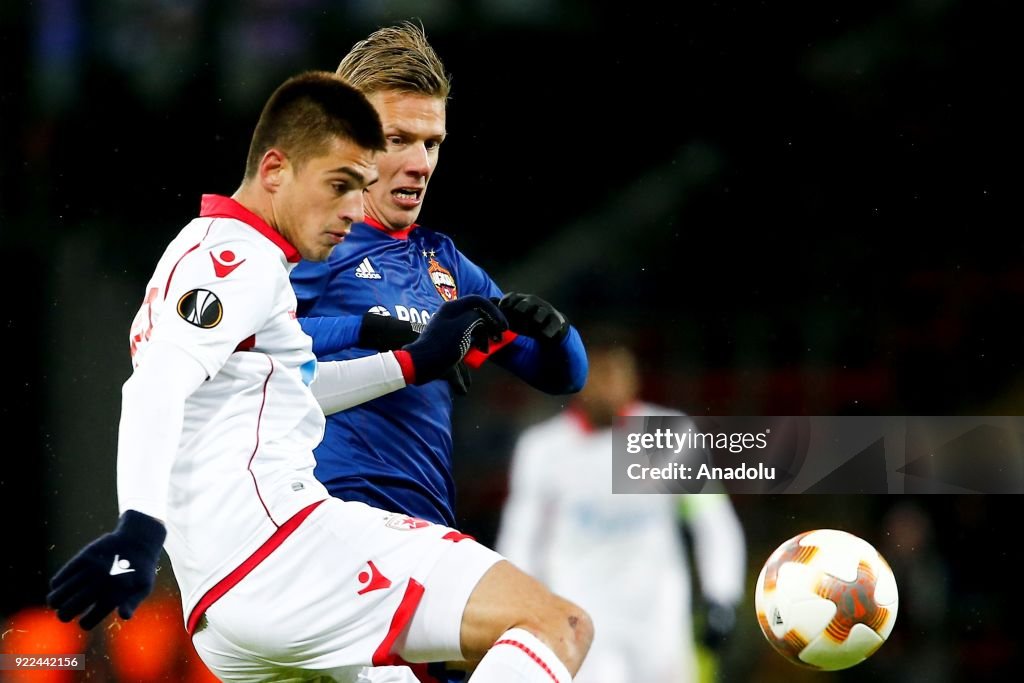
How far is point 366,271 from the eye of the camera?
2928 mm

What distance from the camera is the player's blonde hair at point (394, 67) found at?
308cm

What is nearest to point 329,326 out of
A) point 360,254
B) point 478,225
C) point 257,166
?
point 360,254

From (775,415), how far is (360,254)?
3350 millimetres

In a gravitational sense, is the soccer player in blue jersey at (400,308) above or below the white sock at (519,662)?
above

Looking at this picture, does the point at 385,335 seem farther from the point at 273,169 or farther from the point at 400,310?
the point at 273,169

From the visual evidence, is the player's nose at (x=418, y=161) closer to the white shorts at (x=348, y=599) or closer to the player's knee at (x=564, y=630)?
the white shorts at (x=348, y=599)

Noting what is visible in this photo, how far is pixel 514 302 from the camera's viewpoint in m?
2.77

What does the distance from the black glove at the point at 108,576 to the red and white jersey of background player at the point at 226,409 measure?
218 mm

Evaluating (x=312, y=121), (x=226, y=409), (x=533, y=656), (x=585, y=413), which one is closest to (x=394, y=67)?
(x=312, y=121)

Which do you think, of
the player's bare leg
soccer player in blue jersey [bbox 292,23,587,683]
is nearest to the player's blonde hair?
soccer player in blue jersey [bbox 292,23,587,683]

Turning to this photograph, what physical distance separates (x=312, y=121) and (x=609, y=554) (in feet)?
10.3

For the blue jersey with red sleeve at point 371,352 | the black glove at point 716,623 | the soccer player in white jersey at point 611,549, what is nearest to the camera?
the blue jersey with red sleeve at point 371,352

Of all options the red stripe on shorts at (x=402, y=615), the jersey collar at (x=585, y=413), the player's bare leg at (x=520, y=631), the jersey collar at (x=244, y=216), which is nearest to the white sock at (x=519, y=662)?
the player's bare leg at (x=520, y=631)

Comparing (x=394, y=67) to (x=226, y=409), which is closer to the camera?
(x=226, y=409)
